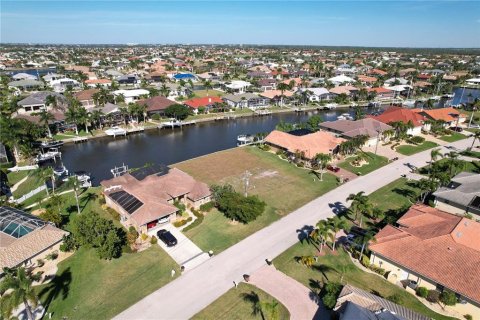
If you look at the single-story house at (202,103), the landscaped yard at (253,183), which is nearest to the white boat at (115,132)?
the single-story house at (202,103)

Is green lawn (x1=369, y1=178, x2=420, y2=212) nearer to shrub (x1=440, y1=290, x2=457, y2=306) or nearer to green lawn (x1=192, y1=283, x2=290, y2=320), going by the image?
shrub (x1=440, y1=290, x2=457, y2=306)

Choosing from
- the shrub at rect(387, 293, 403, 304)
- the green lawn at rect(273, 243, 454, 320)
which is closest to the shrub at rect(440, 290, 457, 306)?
the green lawn at rect(273, 243, 454, 320)

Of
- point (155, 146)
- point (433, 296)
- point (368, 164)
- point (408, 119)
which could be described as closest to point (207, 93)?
point (155, 146)

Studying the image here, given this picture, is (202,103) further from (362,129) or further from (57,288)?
(57,288)

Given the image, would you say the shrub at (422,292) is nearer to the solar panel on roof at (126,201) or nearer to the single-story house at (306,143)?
the solar panel on roof at (126,201)

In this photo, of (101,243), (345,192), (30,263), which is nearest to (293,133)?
(345,192)

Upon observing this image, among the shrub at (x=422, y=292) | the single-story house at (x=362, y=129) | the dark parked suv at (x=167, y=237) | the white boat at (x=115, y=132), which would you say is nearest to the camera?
the shrub at (x=422, y=292)
